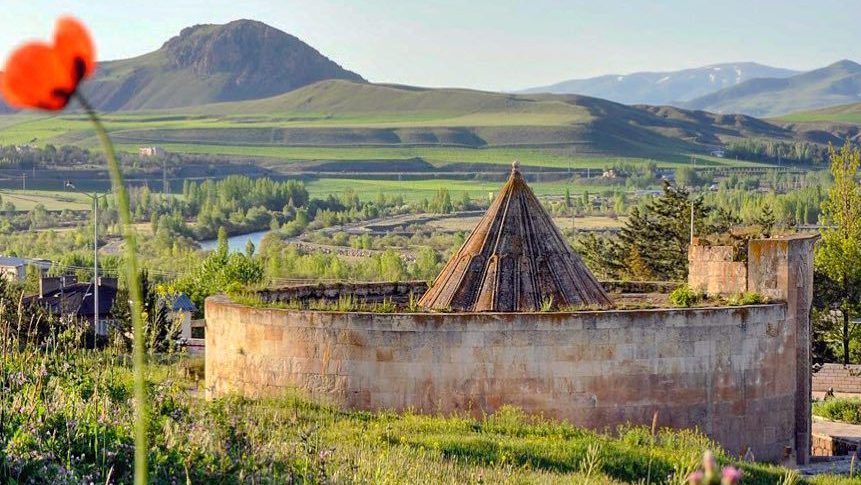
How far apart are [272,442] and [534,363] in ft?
25.1

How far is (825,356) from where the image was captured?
141 ft

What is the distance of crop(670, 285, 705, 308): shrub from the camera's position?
22.4 metres

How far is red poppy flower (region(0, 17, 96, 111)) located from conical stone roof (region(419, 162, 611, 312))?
17276 mm

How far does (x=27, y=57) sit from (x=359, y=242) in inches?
4576

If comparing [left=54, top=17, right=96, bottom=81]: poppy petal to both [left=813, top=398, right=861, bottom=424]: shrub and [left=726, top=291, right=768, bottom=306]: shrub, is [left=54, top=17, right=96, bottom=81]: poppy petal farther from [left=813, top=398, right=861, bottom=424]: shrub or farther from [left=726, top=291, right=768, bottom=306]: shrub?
Result: [left=813, top=398, right=861, bottom=424]: shrub

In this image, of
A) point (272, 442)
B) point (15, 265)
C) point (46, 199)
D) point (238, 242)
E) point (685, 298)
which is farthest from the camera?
point (46, 199)

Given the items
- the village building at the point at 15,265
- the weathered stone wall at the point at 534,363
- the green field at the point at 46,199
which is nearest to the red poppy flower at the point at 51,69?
the weathered stone wall at the point at 534,363

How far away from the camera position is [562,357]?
20.2 m

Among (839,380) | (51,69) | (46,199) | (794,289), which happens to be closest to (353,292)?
(794,289)

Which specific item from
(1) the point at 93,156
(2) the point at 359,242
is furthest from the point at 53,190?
(2) the point at 359,242

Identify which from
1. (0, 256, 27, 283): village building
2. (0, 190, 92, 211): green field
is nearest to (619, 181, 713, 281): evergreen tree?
(0, 256, 27, 283): village building

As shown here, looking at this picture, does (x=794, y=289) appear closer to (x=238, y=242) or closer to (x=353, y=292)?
(x=353, y=292)

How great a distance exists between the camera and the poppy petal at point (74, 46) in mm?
5117

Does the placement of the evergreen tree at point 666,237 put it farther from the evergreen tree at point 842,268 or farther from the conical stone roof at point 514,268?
the conical stone roof at point 514,268
